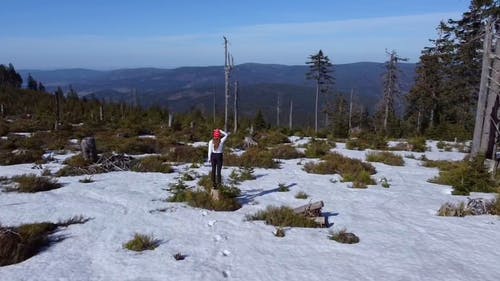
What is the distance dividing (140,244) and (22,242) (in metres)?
1.77

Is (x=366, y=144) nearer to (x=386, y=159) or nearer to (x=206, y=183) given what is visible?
(x=386, y=159)

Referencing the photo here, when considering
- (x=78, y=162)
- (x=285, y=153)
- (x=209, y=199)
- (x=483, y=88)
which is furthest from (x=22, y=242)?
(x=483, y=88)

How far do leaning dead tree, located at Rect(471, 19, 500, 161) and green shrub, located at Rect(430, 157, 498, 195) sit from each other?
3.68 metres

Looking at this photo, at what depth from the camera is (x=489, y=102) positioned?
16672 mm

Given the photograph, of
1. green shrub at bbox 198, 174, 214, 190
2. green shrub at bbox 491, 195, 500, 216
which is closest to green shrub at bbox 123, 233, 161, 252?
green shrub at bbox 198, 174, 214, 190

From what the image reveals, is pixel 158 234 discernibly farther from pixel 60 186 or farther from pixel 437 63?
pixel 437 63

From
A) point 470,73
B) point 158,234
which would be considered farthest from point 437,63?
point 158,234

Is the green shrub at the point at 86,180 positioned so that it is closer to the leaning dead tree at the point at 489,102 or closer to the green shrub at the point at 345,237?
the green shrub at the point at 345,237

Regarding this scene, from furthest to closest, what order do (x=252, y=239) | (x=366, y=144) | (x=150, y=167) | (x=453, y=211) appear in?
1. (x=366, y=144)
2. (x=150, y=167)
3. (x=453, y=211)
4. (x=252, y=239)

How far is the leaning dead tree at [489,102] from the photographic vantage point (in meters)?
16.2

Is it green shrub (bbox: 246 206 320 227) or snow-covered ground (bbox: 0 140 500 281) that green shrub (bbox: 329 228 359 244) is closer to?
snow-covered ground (bbox: 0 140 500 281)

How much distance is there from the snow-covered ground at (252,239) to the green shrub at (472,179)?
1.22ft

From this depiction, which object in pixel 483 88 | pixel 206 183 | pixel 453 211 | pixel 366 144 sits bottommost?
pixel 366 144

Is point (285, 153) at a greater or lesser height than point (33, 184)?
lesser
